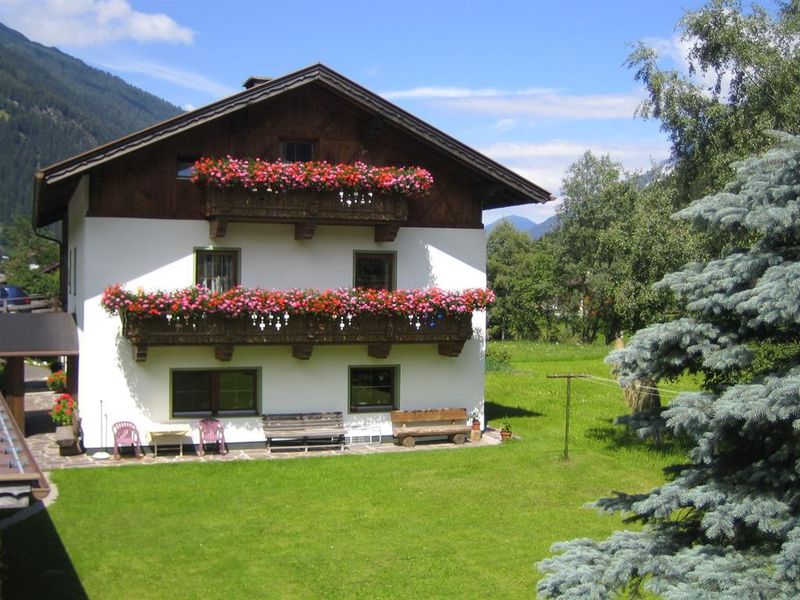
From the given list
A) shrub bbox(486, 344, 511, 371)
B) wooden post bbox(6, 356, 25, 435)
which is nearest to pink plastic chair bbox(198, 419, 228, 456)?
wooden post bbox(6, 356, 25, 435)

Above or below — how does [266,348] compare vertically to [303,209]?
below

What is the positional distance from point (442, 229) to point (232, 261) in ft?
16.4

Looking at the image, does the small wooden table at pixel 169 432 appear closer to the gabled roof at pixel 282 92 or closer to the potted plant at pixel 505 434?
the gabled roof at pixel 282 92

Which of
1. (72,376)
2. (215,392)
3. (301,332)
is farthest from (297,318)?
(72,376)

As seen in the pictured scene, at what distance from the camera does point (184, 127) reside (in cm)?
1884

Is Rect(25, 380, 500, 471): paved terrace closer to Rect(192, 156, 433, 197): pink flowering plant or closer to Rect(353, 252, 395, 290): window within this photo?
Rect(353, 252, 395, 290): window

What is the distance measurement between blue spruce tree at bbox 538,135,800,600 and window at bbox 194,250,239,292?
1396 cm

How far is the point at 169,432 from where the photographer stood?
1945 centimetres

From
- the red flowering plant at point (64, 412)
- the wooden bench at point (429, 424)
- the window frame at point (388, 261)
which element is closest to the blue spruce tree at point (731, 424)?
the wooden bench at point (429, 424)

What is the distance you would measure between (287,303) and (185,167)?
376 centimetres

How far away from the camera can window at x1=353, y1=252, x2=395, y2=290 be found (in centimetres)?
2133

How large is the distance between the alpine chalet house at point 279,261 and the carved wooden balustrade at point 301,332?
32mm

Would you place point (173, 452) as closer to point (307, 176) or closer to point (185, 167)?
point (185, 167)

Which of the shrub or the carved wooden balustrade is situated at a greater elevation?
the carved wooden balustrade
